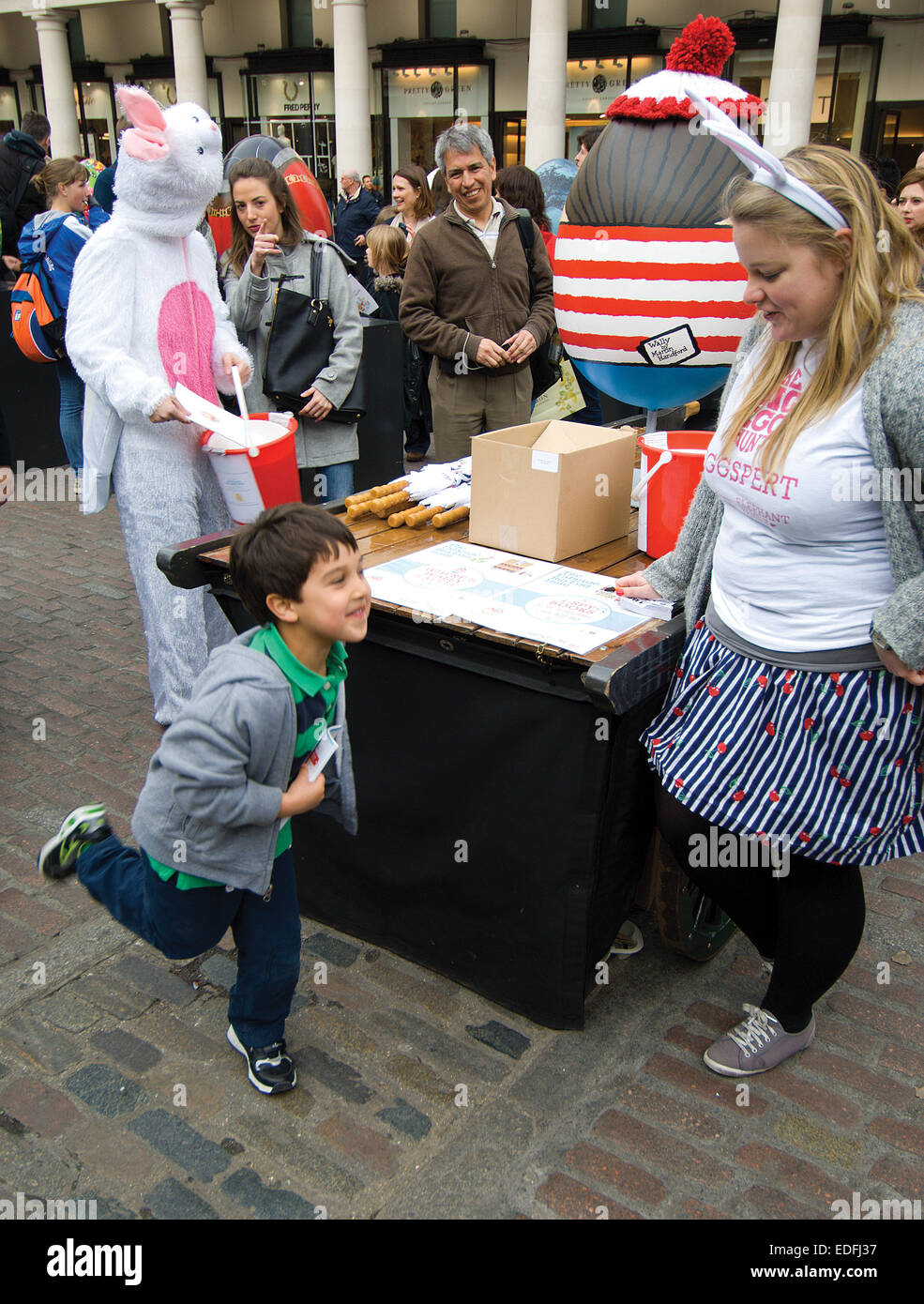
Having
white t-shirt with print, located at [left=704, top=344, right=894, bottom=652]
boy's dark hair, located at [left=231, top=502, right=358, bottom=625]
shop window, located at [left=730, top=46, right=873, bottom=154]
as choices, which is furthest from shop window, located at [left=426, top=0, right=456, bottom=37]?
boy's dark hair, located at [left=231, top=502, right=358, bottom=625]

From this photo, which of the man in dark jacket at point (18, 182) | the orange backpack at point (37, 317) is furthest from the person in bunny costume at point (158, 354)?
the man in dark jacket at point (18, 182)

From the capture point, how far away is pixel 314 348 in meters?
4.14

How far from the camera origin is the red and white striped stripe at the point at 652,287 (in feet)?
8.96

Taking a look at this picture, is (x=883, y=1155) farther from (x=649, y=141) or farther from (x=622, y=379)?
(x=649, y=141)

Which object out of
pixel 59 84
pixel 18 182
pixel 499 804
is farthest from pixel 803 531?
pixel 59 84

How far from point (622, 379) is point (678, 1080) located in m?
1.92

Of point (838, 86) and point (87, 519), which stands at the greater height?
point (838, 86)

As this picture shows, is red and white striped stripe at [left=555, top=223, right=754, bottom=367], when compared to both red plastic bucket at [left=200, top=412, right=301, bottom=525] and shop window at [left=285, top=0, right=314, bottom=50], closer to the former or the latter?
red plastic bucket at [left=200, top=412, right=301, bottom=525]

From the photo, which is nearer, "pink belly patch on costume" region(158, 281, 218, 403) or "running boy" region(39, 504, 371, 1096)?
"running boy" region(39, 504, 371, 1096)

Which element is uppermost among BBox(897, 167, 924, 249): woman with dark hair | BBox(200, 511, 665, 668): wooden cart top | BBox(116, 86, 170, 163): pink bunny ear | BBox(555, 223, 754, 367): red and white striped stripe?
BBox(116, 86, 170, 163): pink bunny ear

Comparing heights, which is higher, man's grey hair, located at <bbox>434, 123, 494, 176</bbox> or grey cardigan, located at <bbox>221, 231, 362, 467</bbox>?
man's grey hair, located at <bbox>434, 123, 494, 176</bbox>

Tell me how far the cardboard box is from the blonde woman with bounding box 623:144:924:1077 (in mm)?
364

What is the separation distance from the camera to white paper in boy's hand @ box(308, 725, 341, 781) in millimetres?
2113
